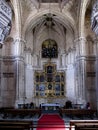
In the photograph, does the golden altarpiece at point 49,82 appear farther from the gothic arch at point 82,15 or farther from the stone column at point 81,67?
the gothic arch at point 82,15

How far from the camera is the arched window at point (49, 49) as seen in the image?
96.1 feet

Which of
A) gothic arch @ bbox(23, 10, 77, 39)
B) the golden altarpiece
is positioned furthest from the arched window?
gothic arch @ bbox(23, 10, 77, 39)

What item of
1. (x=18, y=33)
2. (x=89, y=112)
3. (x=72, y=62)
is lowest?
(x=89, y=112)

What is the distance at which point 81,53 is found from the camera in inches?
881

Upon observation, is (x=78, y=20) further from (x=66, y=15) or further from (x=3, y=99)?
(x=3, y=99)

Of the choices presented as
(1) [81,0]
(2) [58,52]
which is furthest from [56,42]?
(1) [81,0]

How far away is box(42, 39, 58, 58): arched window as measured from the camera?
29.3 metres

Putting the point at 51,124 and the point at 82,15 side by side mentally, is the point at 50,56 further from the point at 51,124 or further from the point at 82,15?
the point at 51,124

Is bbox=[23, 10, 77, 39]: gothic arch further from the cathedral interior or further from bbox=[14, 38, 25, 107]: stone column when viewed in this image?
bbox=[14, 38, 25, 107]: stone column

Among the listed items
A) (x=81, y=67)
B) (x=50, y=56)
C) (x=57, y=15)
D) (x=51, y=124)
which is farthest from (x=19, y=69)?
(x=51, y=124)

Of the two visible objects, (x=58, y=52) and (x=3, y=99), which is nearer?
(x=3, y=99)

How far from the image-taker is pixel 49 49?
96.3 ft

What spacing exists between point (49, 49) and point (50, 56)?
3.10ft

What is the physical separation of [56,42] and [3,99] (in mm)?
11516
